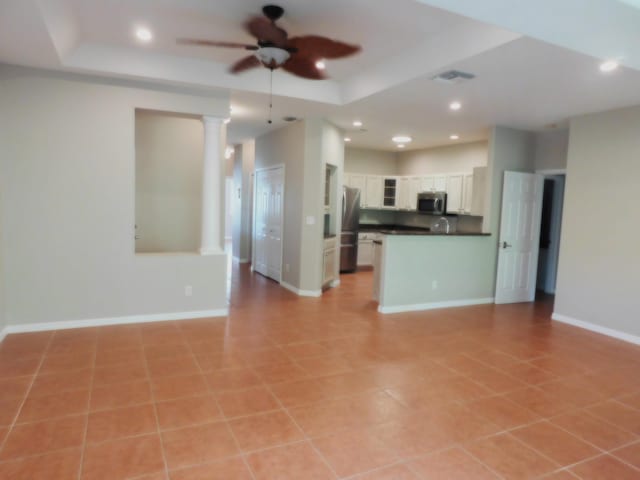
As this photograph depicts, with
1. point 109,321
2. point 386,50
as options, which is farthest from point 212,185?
point 386,50

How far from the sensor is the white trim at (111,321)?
13.5 feet

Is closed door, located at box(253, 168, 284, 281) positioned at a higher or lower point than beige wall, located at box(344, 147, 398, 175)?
lower

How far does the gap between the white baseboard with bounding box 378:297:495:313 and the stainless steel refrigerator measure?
2579 millimetres

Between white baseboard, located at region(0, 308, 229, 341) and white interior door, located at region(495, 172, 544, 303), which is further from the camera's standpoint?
white interior door, located at region(495, 172, 544, 303)

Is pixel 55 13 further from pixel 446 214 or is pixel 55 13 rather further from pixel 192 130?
pixel 446 214

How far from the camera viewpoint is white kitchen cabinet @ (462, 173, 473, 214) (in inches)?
284

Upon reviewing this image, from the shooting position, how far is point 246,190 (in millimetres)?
8938

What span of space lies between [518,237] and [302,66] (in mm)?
4242

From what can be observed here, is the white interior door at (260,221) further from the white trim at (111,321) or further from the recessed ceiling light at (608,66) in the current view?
the recessed ceiling light at (608,66)

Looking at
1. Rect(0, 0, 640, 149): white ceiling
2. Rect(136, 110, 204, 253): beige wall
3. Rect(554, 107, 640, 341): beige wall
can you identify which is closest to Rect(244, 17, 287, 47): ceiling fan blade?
Rect(0, 0, 640, 149): white ceiling

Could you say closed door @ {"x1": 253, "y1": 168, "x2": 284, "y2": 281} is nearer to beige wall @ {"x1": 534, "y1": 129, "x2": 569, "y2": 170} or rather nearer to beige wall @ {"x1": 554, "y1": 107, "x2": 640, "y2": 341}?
beige wall @ {"x1": 534, "y1": 129, "x2": 569, "y2": 170}

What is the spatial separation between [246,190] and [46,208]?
5.02 metres

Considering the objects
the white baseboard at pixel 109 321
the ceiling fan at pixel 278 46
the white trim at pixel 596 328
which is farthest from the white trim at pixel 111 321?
the white trim at pixel 596 328

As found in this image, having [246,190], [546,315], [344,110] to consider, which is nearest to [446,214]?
[546,315]
